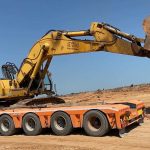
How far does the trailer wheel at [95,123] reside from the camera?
13.5m

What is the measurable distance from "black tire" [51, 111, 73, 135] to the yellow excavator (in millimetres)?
3044

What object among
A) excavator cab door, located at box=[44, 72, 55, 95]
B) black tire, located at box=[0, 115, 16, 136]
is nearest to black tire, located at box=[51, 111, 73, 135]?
black tire, located at box=[0, 115, 16, 136]

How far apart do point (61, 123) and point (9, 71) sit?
15.9 ft

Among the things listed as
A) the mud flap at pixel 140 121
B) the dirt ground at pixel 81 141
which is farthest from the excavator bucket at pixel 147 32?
the dirt ground at pixel 81 141

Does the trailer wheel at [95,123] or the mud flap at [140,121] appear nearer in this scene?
the trailer wheel at [95,123]

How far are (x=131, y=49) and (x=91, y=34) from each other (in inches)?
62.6

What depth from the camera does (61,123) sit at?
1470cm

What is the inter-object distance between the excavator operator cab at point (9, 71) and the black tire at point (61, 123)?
14.4ft

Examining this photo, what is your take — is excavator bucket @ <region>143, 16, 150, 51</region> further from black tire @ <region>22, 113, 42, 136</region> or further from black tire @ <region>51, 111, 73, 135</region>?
black tire @ <region>22, 113, 42, 136</region>

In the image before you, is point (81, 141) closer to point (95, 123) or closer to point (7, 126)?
point (95, 123)

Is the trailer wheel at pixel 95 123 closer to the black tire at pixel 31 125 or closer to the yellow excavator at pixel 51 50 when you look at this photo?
the black tire at pixel 31 125

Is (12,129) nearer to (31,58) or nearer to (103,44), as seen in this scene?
(31,58)

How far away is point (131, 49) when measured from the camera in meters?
16.0

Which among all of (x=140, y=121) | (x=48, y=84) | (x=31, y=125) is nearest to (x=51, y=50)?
(x=48, y=84)
